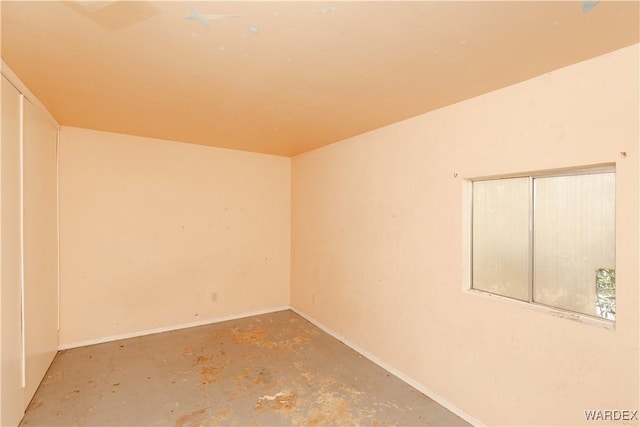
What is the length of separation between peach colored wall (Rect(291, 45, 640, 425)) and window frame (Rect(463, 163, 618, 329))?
43mm

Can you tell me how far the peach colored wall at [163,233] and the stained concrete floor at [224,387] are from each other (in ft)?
1.71

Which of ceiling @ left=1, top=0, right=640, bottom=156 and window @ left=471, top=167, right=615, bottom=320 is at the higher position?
ceiling @ left=1, top=0, right=640, bottom=156

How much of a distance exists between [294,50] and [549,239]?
2.01 metres

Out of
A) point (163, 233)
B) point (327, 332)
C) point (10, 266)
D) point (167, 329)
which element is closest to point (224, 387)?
point (327, 332)

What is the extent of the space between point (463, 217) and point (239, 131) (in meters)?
2.53

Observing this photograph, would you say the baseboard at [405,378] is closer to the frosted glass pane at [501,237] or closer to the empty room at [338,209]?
the empty room at [338,209]

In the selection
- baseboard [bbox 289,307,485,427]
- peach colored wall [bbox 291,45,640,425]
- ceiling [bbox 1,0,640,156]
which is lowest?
baseboard [bbox 289,307,485,427]

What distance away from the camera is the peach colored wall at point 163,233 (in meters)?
3.50

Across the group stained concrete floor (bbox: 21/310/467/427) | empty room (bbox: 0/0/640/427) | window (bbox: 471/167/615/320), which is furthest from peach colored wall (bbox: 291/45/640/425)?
stained concrete floor (bbox: 21/310/467/427)

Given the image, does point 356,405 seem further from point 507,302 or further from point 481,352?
point 507,302

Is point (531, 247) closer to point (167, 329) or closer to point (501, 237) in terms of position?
point (501, 237)

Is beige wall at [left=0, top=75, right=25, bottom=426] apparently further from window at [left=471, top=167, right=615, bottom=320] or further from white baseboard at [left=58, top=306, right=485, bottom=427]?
window at [left=471, top=167, right=615, bottom=320]

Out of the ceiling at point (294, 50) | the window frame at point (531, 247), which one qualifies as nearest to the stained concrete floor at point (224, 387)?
the window frame at point (531, 247)

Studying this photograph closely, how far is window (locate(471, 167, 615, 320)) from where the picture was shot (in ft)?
5.72
